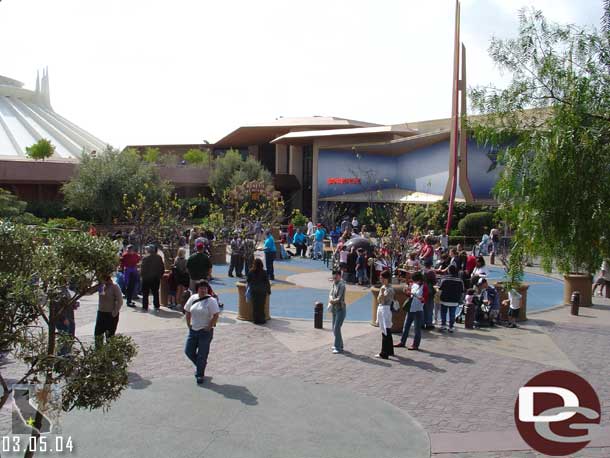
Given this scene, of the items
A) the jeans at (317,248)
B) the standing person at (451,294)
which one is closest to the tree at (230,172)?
the jeans at (317,248)

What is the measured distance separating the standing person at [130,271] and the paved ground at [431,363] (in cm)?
87

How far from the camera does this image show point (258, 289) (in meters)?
12.0

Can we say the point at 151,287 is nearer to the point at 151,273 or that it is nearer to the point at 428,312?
the point at 151,273

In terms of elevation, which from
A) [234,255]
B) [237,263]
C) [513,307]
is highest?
[234,255]

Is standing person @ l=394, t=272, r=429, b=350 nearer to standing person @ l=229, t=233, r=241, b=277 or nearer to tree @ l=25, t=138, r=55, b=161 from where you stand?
standing person @ l=229, t=233, r=241, b=277

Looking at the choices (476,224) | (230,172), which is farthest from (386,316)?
(230,172)

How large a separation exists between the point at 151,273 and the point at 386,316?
19.8ft

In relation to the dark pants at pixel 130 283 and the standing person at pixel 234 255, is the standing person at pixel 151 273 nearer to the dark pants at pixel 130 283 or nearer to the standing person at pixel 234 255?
the dark pants at pixel 130 283

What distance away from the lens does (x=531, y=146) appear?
6.87 metres

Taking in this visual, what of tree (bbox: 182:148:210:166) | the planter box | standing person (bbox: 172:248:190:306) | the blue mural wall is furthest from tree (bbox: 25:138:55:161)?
the planter box

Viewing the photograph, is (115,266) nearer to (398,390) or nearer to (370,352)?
(398,390)

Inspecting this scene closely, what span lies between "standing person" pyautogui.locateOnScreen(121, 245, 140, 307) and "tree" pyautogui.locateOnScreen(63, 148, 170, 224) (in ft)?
68.5

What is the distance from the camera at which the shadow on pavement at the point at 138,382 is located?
812cm

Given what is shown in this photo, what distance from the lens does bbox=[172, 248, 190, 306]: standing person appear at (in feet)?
43.7
